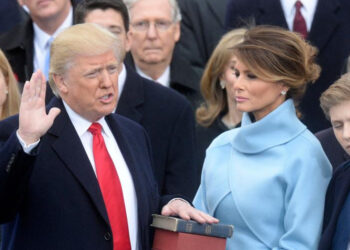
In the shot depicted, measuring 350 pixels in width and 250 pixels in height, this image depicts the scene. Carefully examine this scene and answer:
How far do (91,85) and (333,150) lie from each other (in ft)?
5.51

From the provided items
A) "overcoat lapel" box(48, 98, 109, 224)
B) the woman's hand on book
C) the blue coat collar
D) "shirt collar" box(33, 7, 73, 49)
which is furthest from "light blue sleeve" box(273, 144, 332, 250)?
"shirt collar" box(33, 7, 73, 49)

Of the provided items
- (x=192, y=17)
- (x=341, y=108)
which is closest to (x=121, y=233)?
(x=341, y=108)

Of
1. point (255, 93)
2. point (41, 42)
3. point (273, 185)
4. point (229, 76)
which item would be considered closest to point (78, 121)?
point (255, 93)

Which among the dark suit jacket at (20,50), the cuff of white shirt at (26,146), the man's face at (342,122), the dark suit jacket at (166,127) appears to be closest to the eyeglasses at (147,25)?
the dark suit jacket at (20,50)

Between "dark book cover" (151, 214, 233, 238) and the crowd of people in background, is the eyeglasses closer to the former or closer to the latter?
the crowd of people in background

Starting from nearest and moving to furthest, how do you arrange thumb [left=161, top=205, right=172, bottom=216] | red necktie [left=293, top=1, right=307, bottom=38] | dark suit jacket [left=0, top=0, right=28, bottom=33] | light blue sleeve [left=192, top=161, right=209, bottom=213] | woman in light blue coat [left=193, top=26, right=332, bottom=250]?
woman in light blue coat [left=193, top=26, right=332, bottom=250]
thumb [left=161, top=205, right=172, bottom=216]
light blue sleeve [left=192, top=161, right=209, bottom=213]
red necktie [left=293, top=1, right=307, bottom=38]
dark suit jacket [left=0, top=0, right=28, bottom=33]

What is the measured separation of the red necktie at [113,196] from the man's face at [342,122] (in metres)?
1.19

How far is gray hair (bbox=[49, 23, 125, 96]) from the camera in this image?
5.21 metres

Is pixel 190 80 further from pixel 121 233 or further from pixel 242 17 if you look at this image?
pixel 121 233

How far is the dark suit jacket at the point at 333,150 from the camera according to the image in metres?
6.04

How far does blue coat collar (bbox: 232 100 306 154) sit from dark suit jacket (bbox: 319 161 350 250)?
0.34m

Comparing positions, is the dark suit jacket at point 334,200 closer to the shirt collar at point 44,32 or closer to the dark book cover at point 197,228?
the dark book cover at point 197,228

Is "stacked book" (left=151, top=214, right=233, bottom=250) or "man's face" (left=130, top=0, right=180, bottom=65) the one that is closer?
"stacked book" (left=151, top=214, right=233, bottom=250)

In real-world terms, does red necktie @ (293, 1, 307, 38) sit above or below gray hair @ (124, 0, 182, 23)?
below
